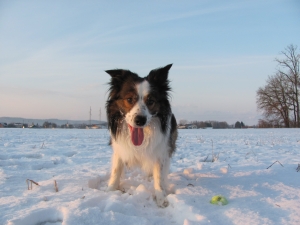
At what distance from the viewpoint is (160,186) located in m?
3.21

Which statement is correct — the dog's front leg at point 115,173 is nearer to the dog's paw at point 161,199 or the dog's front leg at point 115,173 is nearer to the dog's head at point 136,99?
the dog's head at point 136,99

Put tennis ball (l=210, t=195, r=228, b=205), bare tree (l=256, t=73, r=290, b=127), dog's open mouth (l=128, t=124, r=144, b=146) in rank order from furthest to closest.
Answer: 1. bare tree (l=256, t=73, r=290, b=127)
2. dog's open mouth (l=128, t=124, r=144, b=146)
3. tennis ball (l=210, t=195, r=228, b=205)

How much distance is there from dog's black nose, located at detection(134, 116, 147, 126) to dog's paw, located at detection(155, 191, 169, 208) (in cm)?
94

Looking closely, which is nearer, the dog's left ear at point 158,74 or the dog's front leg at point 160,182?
the dog's front leg at point 160,182

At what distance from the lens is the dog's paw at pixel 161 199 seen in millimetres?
2721

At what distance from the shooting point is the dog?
3.44 m

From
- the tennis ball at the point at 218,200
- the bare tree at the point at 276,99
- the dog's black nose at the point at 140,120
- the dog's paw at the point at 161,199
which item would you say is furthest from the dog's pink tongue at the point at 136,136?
the bare tree at the point at 276,99

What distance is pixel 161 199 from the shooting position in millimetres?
2842

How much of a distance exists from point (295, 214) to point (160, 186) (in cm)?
160

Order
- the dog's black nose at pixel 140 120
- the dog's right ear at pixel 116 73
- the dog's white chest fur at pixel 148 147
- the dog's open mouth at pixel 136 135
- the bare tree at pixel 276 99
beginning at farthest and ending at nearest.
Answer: the bare tree at pixel 276 99, the dog's right ear at pixel 116 73, the dog's white chest fur at pixel 148 147, the dog's open mouth at pixel 136 135, the dog's black nose at pixel 140 120

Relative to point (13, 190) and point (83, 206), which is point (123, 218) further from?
point (13, 190)

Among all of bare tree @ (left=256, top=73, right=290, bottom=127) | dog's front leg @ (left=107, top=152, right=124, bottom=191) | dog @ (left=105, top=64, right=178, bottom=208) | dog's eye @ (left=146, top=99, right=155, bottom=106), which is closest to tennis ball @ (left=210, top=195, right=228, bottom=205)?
dog @ (left=105, top=64, right=178, bottom=208)

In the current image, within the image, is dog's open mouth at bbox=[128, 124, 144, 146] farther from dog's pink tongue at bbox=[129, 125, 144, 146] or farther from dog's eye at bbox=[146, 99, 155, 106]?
dog's eye at bbox=[146, 99, 155, 106]

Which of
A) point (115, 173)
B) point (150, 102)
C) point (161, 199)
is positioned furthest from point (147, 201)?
point (150, 102)
